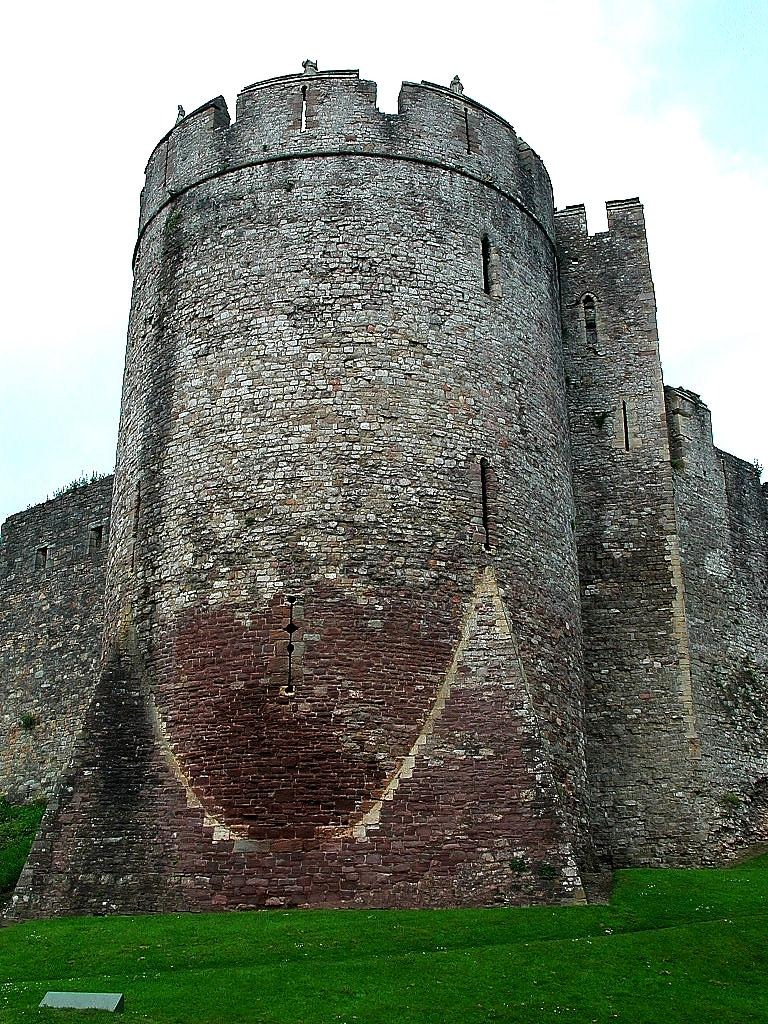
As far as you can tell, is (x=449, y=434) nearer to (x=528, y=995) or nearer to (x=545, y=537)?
(x=545, y=537)

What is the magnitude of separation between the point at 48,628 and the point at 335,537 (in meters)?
10.0

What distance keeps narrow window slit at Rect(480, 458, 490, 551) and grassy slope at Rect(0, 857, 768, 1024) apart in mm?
4883

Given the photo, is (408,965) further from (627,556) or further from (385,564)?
(627,556)

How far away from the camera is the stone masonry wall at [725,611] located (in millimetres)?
17719

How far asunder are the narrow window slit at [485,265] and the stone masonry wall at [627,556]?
413 centimetres

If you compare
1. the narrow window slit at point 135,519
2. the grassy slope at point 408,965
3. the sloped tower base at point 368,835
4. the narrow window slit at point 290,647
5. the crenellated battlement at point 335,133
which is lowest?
the grassy slope at point 408,965

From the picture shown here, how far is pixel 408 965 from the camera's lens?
9.73m

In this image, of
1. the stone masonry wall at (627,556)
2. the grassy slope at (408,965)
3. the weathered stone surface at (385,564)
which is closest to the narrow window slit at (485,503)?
the weathered stone surface at (385,564)

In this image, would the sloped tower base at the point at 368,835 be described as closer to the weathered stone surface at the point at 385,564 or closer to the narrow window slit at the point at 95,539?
the weathered stone surface at the point at 385,564

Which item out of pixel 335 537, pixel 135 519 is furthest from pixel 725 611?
pixel 135 519

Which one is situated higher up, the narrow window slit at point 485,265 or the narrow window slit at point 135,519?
the narrow window slit at point 485,265

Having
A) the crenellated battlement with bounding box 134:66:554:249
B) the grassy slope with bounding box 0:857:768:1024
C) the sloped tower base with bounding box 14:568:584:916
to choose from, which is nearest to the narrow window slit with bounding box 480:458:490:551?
the sloped tower base with bounding box 14:568:584:916

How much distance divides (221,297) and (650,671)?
914 centimetres

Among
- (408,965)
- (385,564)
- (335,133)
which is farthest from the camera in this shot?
(335,133)
